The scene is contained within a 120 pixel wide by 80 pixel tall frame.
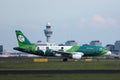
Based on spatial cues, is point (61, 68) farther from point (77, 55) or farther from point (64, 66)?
point (77, 55)

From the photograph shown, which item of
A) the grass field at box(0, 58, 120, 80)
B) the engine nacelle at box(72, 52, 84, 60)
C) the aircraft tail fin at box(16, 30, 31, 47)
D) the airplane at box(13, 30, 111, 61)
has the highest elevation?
the aircraft tail fin at box(16, 30, 31, 47)

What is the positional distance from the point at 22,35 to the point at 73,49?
15.2 metres

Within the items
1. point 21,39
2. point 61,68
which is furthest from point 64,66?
point 21,39

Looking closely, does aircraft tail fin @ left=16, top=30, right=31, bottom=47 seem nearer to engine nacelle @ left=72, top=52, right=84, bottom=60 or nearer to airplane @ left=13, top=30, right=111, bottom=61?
airplane @ left=13, top=30, right=111, bottom=61

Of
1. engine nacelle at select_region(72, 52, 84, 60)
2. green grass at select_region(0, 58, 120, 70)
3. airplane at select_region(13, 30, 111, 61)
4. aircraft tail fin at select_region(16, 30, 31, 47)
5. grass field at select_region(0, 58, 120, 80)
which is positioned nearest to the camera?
grass field at select_region(0, 58, 120, 80)

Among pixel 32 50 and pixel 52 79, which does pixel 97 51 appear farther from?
pixel 52 79

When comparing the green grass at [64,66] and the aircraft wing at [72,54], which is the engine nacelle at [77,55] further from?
the green grass at [64,66]

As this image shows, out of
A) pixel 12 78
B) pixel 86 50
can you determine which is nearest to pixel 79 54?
pixel 86 50

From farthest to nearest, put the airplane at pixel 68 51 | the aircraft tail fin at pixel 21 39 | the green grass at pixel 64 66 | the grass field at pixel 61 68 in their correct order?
the aircraft tail fin at pixel 21 39, the airplane at pixel 68 51, the green grass at pixel 64 66, the grass field at pixel 61 68

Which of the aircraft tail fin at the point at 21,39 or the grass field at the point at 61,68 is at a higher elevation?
the aircraft tail fin at the point at 21,39

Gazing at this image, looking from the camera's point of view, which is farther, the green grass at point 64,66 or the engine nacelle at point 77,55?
the engine nacelle at point 77,55

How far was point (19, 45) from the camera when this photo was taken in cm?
10838

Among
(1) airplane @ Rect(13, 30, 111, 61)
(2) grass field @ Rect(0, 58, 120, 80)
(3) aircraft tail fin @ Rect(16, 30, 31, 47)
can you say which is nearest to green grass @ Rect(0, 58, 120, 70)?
(2) grass field @ Rect(0, 58, 120, 80)

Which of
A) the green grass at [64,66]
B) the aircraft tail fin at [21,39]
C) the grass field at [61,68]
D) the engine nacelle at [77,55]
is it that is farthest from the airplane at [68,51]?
the green grass at [64,66]
